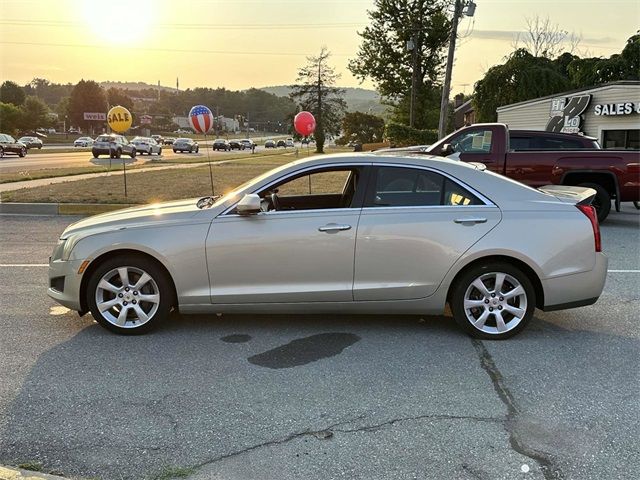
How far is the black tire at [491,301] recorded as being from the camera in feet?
14.9

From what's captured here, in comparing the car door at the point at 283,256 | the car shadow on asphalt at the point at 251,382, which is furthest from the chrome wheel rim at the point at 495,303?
the car door at the point at 283,256

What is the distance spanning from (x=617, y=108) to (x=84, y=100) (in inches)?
4412

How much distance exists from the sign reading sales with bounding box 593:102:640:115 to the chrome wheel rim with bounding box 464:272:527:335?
19259 mm

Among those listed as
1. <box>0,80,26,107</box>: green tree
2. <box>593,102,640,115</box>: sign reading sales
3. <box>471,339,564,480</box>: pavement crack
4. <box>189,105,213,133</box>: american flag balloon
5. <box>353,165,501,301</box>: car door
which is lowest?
<box>471,339,564,480</box>: pavement crack

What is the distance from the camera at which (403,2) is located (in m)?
52.1

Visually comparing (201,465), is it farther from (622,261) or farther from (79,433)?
(622,261)

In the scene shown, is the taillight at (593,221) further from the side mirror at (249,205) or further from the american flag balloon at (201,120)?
the american flag balloon at (201,120)

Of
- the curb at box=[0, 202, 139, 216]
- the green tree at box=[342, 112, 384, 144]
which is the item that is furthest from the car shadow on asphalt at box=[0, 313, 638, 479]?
the green tree at box=[342, 112, 384, 144]

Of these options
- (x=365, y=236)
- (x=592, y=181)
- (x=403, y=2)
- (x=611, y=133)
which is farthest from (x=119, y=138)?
(x=365, y=236)

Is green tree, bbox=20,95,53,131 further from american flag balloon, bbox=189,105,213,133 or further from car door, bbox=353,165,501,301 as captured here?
car door, bbox=353,165,501,301

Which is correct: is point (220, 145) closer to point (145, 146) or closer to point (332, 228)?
point (145, 146)

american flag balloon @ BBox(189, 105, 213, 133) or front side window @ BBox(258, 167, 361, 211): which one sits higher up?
american flag balloon @ BBox(189, 105, 213, 133)

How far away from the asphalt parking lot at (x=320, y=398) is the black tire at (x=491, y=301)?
6.4 inches

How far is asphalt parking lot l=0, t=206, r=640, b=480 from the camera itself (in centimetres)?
288
